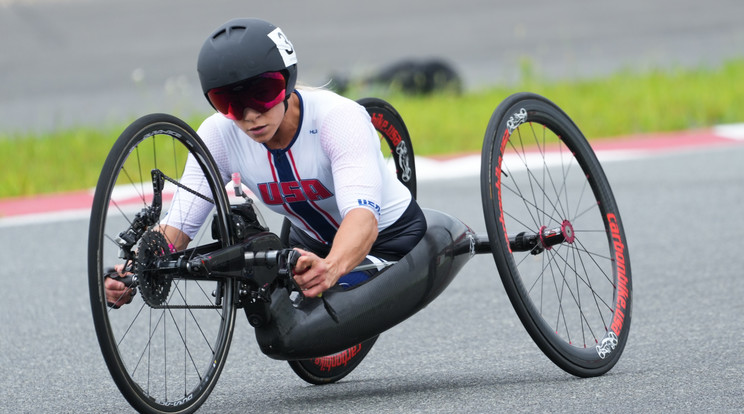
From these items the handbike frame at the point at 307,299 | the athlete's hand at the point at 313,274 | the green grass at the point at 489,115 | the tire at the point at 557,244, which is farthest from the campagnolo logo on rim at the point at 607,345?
the green grass at the point at 489,115

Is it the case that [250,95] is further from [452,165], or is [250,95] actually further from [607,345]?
[452,165]

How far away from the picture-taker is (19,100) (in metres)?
16.6

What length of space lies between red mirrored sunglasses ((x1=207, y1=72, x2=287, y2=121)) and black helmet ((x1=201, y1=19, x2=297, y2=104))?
0.03 metres

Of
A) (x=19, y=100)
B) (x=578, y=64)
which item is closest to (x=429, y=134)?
(x=578, y=64)

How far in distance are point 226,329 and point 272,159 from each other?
0.62m

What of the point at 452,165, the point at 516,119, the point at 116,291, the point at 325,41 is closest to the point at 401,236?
the point at 516,119

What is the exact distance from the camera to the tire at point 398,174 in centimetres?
491

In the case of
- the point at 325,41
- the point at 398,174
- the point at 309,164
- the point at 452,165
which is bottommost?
the point at 452,165

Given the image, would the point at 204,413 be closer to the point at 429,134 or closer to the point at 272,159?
the point at 272,159

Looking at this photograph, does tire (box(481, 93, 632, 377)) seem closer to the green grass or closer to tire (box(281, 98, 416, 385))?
tire (box(281, 98, 416, 385))

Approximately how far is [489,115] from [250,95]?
28.3 ft

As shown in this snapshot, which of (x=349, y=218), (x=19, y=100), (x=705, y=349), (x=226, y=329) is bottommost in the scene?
(x=705, y=349)

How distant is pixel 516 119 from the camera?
465cm

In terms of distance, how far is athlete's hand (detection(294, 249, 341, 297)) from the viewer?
4.11 metres
